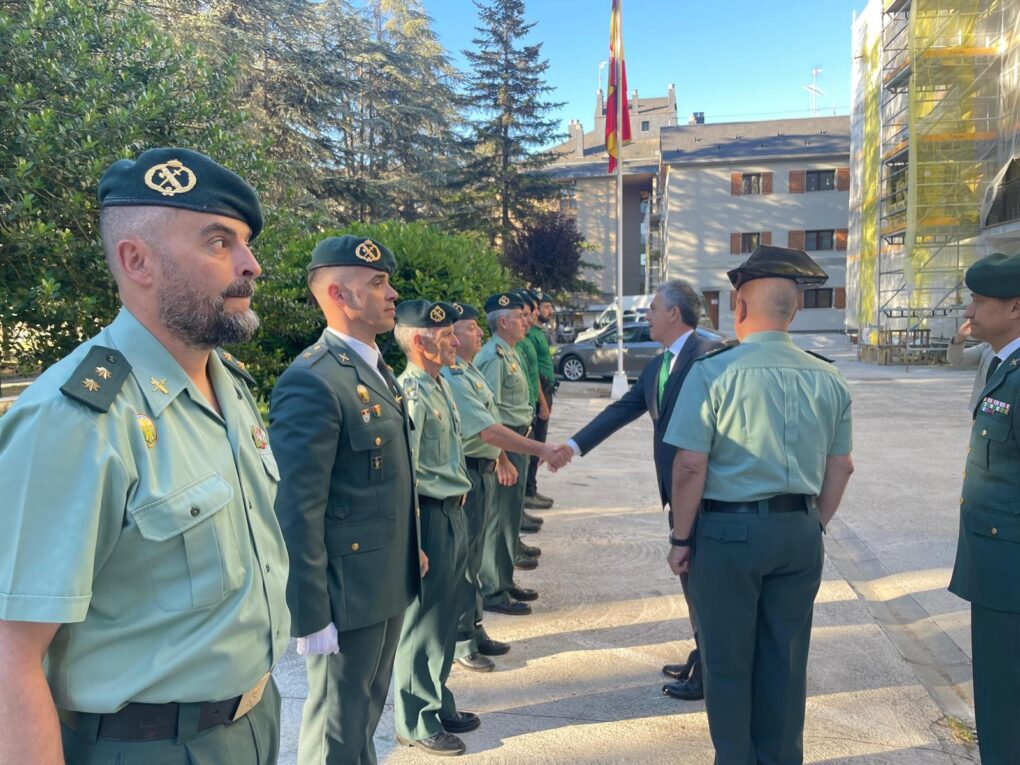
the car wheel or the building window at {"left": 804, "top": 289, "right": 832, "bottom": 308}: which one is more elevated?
the building window at {"left": 804, "top": 289, "right": 832, "bottom": 308}

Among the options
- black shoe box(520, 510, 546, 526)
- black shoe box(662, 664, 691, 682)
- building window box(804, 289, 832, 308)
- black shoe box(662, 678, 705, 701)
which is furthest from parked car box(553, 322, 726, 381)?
building window box(804, 289, 832, 308)

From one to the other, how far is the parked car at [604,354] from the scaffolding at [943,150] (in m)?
9.65

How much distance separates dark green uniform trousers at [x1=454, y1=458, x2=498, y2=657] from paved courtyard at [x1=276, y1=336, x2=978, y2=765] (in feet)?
0.66

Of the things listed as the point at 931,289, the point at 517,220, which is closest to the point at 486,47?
the point at 517,220

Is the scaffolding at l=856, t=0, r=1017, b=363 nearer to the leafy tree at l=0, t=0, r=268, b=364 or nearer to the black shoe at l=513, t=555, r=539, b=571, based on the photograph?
the black shoe at l=513, t=555, r=539, b=571

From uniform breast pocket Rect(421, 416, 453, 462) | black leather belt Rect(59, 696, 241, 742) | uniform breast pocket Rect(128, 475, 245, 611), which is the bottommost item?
black leather belt Rect(59, 696, 241, 742)

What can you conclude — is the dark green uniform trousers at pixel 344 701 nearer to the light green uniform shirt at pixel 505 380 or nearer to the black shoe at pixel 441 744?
the black shoe at pixel 441 744

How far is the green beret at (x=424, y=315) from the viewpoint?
12.0 feet

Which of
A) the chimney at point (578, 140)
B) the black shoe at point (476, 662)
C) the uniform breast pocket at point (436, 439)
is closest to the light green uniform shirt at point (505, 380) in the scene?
the black shoe at point (476, 662)

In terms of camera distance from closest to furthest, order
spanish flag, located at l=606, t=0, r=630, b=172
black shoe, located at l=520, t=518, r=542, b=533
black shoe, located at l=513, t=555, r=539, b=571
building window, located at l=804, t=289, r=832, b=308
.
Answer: black shoe, located at l=513, t=555, r=539, b=571
black shoe, located at l=520, t=518, r=542, b=533
spanish flag, located at l=606, t=0, r=630, b=172
building window, located at l=804, t=289, r=832, b=308

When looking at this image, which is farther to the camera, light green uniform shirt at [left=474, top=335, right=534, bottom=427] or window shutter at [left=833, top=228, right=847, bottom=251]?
window shutter at [left=833, top=228, right=847, bottom=251]

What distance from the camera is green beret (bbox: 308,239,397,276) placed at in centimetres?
287

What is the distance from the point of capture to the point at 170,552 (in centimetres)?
139

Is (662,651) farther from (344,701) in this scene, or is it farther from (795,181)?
(795,181)
